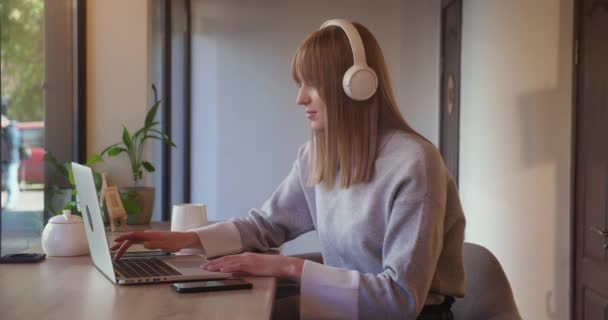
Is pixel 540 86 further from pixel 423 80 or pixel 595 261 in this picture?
pixel 423 80

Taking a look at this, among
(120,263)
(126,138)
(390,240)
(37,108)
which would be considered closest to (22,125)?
(37,108)

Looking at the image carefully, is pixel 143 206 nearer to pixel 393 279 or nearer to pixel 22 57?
pixel 22 57

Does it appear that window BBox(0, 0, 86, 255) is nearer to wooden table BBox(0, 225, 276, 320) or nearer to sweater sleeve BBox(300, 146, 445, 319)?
wooden table BBox(0, 225, 276, 320)

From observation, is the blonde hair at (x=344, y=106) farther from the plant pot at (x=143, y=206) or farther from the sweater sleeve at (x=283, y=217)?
the plant pot at (x=143, y=206)

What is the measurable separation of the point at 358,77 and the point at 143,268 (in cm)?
59

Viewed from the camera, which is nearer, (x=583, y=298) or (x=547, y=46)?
(x=583, y=298)

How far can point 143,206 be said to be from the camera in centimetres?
263

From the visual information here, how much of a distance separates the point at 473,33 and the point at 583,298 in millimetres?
1848

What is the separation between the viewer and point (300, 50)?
1.60 metres

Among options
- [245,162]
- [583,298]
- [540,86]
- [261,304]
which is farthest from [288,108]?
[261,304]

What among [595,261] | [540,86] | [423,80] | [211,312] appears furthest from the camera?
[423,80]

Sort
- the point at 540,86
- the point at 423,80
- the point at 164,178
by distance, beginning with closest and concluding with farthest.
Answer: the point at 540,86, the point at 164,178, the point at 423,80

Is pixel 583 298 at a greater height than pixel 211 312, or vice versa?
pixel 211 312

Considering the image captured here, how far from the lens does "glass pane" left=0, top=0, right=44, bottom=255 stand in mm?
2463
